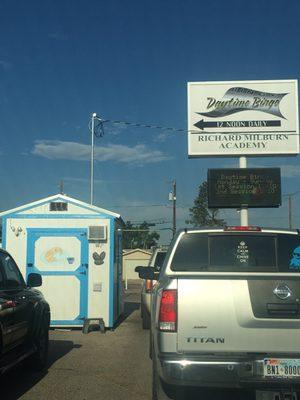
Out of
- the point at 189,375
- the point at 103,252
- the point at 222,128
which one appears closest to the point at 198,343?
the point at 189,375

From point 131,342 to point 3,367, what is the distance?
5.04m

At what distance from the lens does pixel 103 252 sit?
13141 mm

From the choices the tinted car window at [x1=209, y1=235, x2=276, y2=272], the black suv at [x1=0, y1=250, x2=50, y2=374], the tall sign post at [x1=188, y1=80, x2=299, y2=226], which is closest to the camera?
the tinted car window at [x1=209, y1=235, x2=276, y2=272]

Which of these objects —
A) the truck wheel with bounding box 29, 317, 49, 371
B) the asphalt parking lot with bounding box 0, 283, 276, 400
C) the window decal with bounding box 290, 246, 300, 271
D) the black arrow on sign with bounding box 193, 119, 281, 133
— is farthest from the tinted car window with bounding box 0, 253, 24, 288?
the black arrow on sign with bounding box 193, 119, 281, 133

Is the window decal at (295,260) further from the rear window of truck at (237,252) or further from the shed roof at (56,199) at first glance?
the shed roof at (56,199)

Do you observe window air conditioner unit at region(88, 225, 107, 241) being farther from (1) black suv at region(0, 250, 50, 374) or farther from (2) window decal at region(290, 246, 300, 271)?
(2) window decal at region(290, 246, 300, 271)

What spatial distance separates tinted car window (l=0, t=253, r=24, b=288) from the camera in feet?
24.3

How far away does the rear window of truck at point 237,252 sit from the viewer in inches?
230

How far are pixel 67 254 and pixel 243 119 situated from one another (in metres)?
8.83

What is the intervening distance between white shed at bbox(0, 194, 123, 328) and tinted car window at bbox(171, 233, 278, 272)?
7.26 meters

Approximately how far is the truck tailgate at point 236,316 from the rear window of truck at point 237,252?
63 centimetres

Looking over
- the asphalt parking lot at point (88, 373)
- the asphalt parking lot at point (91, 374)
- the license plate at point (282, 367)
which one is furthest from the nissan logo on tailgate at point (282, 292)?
the asphalt parking lot at point (88, 373)

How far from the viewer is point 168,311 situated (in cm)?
514

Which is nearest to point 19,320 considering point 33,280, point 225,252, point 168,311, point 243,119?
point 33,280
